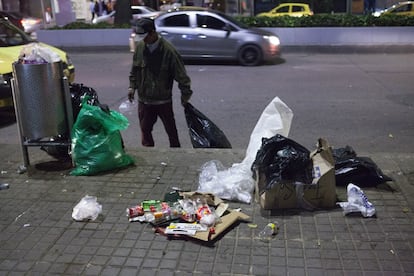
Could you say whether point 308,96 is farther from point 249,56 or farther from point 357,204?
point 357,204

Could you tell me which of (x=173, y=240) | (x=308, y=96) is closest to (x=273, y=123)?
(x=173, y=240)

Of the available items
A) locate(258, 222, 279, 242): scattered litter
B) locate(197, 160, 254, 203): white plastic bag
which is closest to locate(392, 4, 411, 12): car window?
locate(197, 160, 254, 203): white plastic bag

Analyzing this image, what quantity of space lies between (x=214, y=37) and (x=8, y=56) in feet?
22.1

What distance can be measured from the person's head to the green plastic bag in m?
1.01

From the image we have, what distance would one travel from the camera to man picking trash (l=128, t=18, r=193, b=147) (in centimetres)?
562

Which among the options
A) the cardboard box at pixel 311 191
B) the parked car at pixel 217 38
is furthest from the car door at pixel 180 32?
the cardboard box at pixel 311 191

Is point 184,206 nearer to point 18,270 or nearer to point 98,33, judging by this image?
point 18,270

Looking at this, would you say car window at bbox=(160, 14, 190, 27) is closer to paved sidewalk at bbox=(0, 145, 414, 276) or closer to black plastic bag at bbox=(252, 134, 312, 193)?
paved sidewalk at bbox=(0, 145, 414, 276)

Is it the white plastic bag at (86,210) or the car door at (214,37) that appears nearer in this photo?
the white plastic bag at (86,210)

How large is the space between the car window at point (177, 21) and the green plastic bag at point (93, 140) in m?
9.48

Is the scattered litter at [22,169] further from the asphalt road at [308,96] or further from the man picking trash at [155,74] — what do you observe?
the asphalt road at [308,96]

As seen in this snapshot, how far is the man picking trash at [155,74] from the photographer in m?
5.62

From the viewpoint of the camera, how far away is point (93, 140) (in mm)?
5090

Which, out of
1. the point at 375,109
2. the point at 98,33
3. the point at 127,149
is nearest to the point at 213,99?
the point at 375,109
